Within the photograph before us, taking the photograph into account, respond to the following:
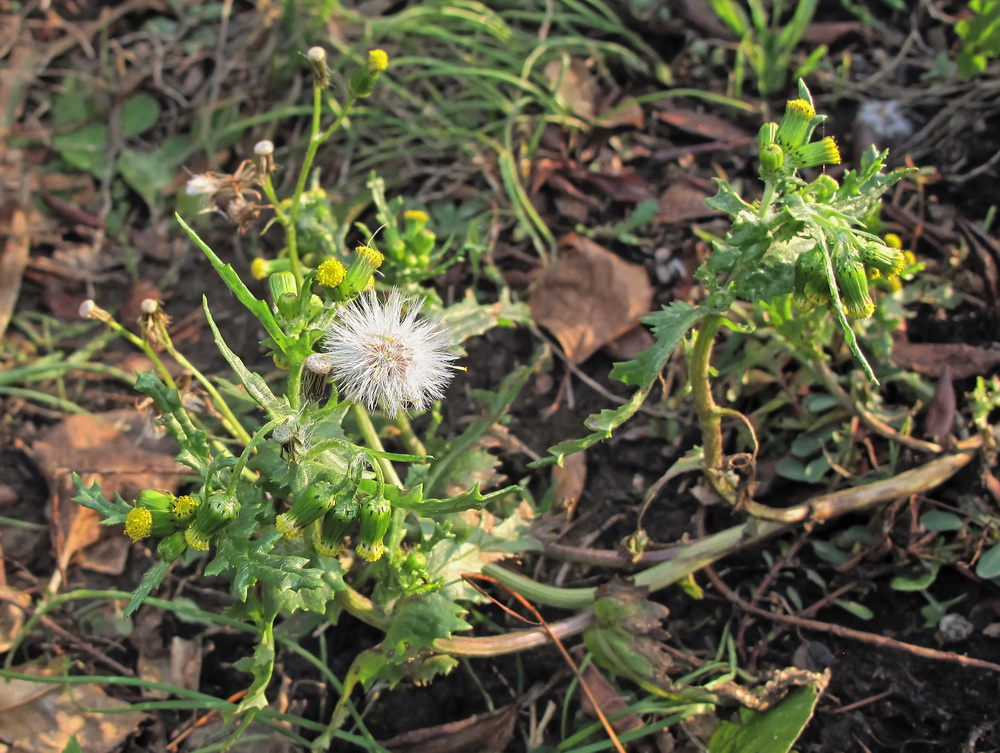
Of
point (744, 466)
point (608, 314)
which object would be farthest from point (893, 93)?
point (744, 466)

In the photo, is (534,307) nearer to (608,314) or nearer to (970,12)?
(608,314)

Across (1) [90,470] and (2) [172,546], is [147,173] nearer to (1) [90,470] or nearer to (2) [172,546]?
(1) [90,470]

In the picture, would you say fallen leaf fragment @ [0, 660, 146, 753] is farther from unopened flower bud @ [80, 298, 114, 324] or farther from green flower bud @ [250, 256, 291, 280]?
green flower bud @ [250, 256, 291, 280]

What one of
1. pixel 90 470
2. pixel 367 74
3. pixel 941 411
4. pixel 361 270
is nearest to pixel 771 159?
pixel 361 270

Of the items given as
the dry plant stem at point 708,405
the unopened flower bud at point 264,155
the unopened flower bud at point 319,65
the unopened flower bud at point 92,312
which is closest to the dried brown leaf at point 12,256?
the unopened flower bud at point 92,312

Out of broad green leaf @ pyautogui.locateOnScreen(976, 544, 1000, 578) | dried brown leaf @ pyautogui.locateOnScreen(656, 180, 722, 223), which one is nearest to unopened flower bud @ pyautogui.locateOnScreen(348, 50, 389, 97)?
dried brown leaf @ pyautogui.locateOnScreen(656, 180, 722, 223)

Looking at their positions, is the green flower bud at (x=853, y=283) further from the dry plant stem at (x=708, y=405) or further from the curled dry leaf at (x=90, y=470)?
the curled dry leaf at (x=90, y=470)
